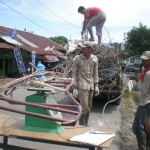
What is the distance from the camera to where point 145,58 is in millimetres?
5383

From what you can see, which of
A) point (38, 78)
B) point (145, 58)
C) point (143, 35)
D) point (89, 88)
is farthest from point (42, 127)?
point (143, 35)

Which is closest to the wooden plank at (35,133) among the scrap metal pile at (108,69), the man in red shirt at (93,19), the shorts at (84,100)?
the shorts at (84,100)

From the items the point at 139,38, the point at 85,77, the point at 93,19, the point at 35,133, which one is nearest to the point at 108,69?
the point at 93,19

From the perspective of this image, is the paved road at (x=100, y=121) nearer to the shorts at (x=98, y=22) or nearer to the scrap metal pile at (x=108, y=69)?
the scrap metal pile at (x=108, y=69)

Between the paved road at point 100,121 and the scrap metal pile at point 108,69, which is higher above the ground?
the scrap metal pile at point 108,69

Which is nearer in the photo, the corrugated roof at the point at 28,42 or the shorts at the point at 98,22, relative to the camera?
the shorts at the point at 98,22

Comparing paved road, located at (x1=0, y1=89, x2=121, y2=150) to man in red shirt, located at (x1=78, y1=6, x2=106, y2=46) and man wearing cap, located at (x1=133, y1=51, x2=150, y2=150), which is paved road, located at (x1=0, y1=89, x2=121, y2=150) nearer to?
man wearing cap, located at (x1=133, y1=51, x2=150, y2=150)

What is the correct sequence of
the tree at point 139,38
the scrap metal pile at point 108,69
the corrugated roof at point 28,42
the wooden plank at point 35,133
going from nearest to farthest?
the wooden plank at point 35,133, the scrap metal pile at point 108,69, the corrugated roof at point 28,42, the tree at point 139,38

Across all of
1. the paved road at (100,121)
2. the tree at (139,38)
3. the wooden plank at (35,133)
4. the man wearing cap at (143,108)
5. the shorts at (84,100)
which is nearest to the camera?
the wooden plank at (35,133)

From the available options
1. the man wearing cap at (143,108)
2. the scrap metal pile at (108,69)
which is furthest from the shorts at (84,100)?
the scrap metal pile at (108,69)

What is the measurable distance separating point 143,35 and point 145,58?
43.5m

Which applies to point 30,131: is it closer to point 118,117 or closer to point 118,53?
point 118,117

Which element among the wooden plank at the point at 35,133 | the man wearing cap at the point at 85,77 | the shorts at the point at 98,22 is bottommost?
the wooden plank at the point at 35,133

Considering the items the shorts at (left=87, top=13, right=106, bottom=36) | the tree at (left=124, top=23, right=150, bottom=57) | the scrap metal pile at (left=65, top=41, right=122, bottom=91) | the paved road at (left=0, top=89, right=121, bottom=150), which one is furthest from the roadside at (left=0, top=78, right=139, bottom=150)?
the tree at (left=124, top=23, right=150, bottom=57)
